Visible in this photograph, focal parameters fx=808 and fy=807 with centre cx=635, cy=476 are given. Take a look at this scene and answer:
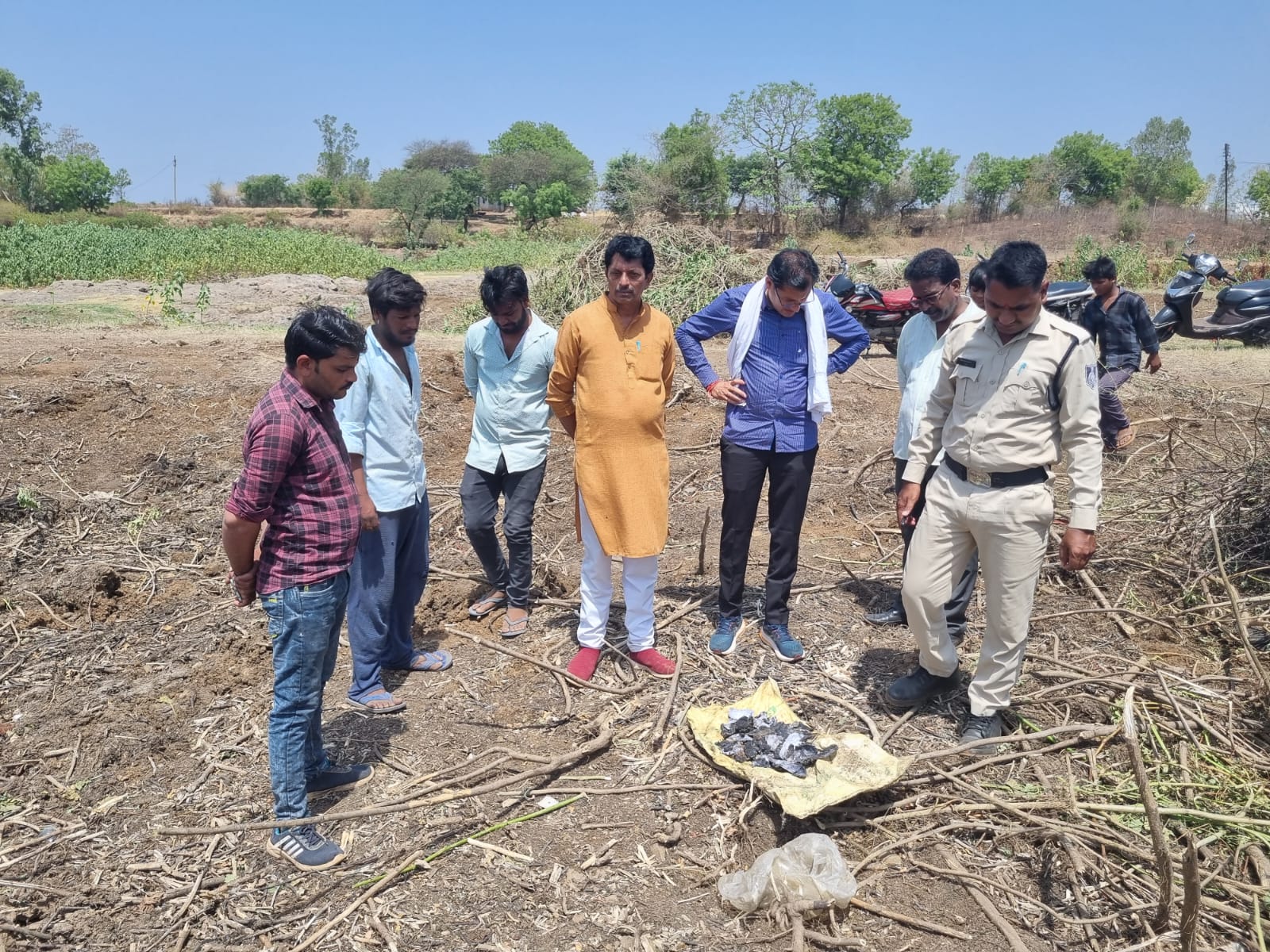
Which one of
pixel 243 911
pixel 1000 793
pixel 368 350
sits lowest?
pixel 243 911

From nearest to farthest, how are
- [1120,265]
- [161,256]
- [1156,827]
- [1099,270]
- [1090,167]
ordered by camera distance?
[1156,827] → [1099,270] → [1120,265] → [161,256] → [1090,167]

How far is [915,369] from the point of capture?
12.0 ft

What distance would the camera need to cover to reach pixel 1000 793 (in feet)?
9.05

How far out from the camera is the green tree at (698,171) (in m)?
31.2

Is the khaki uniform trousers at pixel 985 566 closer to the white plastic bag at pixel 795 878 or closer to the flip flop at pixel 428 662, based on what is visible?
the white plastic bag at pixel 795 878

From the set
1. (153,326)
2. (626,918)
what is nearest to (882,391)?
(626,918)

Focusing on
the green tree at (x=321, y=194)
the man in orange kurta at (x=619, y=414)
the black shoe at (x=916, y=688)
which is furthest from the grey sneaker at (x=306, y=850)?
the green tree at (x=321, y=194)

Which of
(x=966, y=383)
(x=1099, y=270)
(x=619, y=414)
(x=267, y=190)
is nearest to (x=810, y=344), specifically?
(x=966, y=383)

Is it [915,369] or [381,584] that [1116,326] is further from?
[381,584]

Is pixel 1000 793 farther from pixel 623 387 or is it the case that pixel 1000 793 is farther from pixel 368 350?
pixel 368 350

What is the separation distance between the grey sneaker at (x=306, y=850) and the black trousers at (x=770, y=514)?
6.15 feet

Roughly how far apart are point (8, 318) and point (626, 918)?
13.8 metres

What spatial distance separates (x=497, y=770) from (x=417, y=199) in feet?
127

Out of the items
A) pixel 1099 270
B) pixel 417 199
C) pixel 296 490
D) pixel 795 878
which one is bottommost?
pixel 795 878
